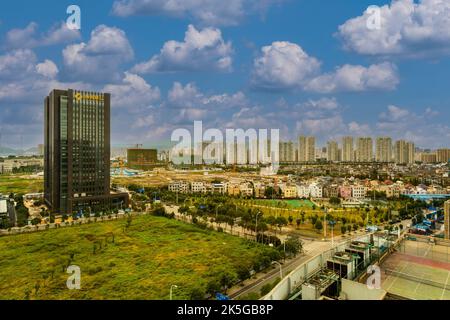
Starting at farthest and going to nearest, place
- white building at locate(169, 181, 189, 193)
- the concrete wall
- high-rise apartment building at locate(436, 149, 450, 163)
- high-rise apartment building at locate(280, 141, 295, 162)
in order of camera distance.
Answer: high-rise apartment building at locate(436, 149, 450, 163), high-rise apartment building at locate(280, 141, 295, 162), white building at locate(169, 181, 189, 193), the concrete wall

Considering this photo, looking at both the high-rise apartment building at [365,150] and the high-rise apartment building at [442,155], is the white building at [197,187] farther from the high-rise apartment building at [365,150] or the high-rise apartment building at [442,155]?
the high-rise apartment building at [442,155]

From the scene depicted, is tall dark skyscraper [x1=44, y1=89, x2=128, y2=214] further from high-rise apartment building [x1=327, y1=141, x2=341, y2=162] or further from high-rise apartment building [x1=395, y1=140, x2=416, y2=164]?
high-rise apartment building [x1=395, y1=140, x2=416, y2=164]

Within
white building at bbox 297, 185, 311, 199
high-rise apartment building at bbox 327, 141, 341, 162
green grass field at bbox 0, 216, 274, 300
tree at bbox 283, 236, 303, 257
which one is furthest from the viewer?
high-rise apartment building at bbox 327, 141, 341, 162

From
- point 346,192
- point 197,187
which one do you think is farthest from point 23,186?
point 346,192

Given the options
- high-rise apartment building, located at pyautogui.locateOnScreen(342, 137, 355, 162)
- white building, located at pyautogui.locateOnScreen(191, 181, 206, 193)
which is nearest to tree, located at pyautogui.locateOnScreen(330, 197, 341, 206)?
white building, located at pyautogui.locateOnScreen(191, 181, 206, 193)

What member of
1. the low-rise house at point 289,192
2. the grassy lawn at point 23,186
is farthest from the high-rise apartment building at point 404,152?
the grassy lawn at point 23,186
